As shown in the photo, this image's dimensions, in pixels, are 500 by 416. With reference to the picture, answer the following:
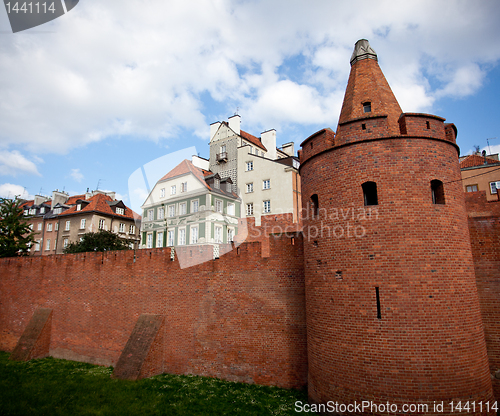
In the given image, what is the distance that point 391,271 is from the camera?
24.2ft

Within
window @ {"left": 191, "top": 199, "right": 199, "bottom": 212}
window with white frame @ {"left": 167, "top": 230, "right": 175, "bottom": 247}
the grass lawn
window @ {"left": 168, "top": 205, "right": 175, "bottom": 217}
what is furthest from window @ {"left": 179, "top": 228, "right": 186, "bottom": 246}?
the grass lawn

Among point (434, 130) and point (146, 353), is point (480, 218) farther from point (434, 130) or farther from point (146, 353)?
point (146, 353)

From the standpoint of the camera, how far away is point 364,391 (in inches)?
284

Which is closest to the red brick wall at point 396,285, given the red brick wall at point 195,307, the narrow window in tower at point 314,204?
the narrow window in tower at point 314,204

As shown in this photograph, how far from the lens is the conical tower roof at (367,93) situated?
28.2 feet

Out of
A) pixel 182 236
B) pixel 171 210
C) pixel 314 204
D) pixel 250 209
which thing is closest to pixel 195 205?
pixel 171 210

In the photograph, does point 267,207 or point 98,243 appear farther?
point 267,207

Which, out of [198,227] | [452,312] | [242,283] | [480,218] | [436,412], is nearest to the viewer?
[436,412]

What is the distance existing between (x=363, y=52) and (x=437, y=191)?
501 cm

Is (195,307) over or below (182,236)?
below

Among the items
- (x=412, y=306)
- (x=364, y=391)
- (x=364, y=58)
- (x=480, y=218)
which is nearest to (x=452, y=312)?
(x=412, y=306)

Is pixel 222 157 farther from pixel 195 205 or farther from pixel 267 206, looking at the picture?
pixel 267 206

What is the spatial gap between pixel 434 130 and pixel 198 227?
75.2ft

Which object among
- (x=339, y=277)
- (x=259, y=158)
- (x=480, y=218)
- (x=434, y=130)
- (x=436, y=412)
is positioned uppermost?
(x=259, y=158)
